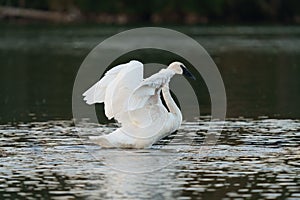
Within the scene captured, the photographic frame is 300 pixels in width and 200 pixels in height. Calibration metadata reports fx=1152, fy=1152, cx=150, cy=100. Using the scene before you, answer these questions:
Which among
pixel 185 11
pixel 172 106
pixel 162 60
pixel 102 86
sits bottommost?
pixel 162 60

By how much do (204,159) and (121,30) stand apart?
5818cm

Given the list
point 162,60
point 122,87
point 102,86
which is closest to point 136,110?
point 122,87

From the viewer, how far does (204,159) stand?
61.8 ft

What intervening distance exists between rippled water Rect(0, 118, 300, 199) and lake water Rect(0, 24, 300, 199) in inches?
0.6

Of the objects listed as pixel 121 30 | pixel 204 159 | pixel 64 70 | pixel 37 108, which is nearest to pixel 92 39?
pixel 121 30

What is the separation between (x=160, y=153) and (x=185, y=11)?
75.8 metres

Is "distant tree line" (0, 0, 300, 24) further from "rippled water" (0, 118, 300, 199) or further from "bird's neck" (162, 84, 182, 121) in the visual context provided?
"bird's neck" (162, 84, 182, 121)

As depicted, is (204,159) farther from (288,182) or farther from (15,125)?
(15,125)

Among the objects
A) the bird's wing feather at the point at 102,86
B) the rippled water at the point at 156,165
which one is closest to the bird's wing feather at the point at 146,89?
the rippled water at the point at 156,165

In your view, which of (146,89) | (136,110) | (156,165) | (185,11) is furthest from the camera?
(185,11)

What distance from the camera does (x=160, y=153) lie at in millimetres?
19547

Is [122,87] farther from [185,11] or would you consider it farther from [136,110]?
[185,11]

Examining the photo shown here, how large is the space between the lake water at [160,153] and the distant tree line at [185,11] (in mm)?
55565

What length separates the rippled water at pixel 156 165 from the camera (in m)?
16.1
